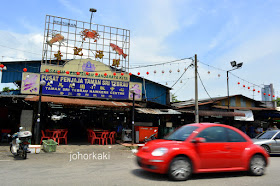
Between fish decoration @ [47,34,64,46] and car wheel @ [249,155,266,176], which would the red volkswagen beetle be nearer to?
car wheel @ [249,155,266,176]

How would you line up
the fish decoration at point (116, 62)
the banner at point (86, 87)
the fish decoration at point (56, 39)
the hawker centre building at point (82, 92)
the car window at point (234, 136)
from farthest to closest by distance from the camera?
the fish decoration at point (116, 62) → the fish decoration at point (56, 39) → the banner at point (86, 87) → the hawker centre building at point (82, 92) → the car window at point (234, 136)

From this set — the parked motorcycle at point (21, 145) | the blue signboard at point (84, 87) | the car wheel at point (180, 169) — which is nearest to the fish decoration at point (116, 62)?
the blue signboard at point (84, 87)

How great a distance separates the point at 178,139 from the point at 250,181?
6.83 feet

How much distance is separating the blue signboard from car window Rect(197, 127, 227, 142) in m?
11.3

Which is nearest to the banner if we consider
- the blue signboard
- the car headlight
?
the blue signboard

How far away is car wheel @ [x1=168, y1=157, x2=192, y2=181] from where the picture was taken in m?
5.38

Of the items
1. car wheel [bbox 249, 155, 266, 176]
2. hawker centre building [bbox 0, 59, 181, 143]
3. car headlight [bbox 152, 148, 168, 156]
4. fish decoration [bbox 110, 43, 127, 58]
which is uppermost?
fish decoration [bbox 110, 43, 127, 58]

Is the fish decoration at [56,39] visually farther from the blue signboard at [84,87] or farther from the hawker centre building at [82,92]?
the blue signboard at [84,87]

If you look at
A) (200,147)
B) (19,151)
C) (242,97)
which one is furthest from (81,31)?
(242,97)

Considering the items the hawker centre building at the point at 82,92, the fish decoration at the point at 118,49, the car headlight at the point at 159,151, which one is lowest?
the car headlight at the point at 159,151

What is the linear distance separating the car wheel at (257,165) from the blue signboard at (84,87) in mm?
11701

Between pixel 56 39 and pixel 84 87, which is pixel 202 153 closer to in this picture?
pixel 84 87

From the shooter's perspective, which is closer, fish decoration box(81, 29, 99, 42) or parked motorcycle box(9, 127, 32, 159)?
parked motorcycle box(9, 127, 32, 159)

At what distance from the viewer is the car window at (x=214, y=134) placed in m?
5.84
